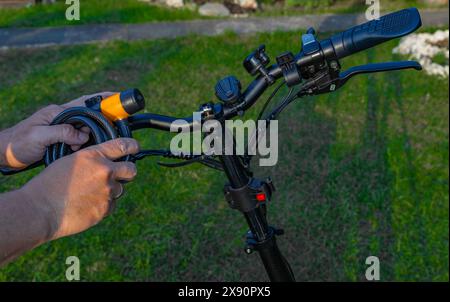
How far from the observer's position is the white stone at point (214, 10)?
840 cm

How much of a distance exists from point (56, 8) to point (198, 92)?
4.14 m

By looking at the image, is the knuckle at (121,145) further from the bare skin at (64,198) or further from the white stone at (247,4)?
the white stone at (247,4)

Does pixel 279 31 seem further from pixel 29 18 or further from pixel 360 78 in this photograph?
pixel 29 18

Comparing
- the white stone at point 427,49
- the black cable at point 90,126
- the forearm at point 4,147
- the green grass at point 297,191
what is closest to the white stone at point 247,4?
the green grass at point 297,191

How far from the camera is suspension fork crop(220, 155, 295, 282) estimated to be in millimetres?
1581

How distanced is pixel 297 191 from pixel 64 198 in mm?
3385

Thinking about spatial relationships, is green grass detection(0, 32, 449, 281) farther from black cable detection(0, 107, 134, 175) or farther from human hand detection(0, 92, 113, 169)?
black cable detection(0, 107, 134, 175)

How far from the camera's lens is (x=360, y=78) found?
634cm

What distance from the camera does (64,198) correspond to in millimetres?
1303

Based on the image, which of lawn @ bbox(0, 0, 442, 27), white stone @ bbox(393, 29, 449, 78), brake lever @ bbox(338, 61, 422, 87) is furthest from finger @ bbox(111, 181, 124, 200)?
lawn @ bbox(0, 0, 442, 27)

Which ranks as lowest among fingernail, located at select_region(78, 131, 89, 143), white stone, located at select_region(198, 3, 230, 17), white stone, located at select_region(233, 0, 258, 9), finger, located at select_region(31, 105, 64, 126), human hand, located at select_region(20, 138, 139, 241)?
human hand, located at select_region(20, 138, 139, 241)

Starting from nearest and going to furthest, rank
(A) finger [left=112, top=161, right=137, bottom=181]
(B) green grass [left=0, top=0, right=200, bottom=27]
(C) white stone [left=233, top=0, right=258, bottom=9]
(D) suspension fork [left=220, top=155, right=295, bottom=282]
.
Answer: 1. (A) finger [left=112, top=161, right=137, bottom=181]
2. (D) suspension fork [left=220, top=155, right=295, bottom=282]
3. (B) green grass [left=0, top=0, right=200, bottom=27]
4. (C) white stone [left=233, top=0, right=258, bottom=9]

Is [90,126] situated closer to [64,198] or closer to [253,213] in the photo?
[64,198]

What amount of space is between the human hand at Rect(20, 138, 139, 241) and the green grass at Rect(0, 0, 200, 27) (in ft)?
23.7
